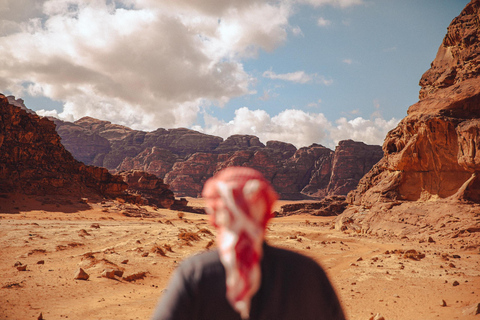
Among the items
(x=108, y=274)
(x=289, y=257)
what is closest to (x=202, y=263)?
(x=289, y=257)

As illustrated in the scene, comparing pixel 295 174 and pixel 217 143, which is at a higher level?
pixel 217 143

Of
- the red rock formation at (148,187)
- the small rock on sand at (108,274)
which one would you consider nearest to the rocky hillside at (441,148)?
the small rock on sand at (108,274)

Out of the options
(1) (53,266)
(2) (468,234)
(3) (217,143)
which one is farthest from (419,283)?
(3) (217,143)

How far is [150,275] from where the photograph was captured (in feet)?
26.0

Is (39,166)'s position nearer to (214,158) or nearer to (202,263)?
(202,263)

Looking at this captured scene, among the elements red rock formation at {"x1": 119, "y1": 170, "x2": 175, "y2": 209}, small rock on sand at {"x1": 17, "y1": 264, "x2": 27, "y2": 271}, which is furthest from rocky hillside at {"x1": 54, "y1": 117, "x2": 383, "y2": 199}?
small rock on sand at {"x1": 17, "y1": 264, "x2": 27, "y2": 271}

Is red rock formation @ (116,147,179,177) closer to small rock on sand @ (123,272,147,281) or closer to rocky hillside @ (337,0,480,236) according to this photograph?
rocky hillside @ (337,0,480,236)

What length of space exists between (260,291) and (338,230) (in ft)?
69.7

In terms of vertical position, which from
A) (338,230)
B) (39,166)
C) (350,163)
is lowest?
(338,230)

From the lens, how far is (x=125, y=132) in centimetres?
12175

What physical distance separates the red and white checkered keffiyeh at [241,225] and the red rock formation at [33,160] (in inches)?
1174

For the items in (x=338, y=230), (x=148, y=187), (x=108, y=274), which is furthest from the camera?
(x=148, y=187)

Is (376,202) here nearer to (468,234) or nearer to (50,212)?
(468,234)

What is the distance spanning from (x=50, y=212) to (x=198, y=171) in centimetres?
6642
